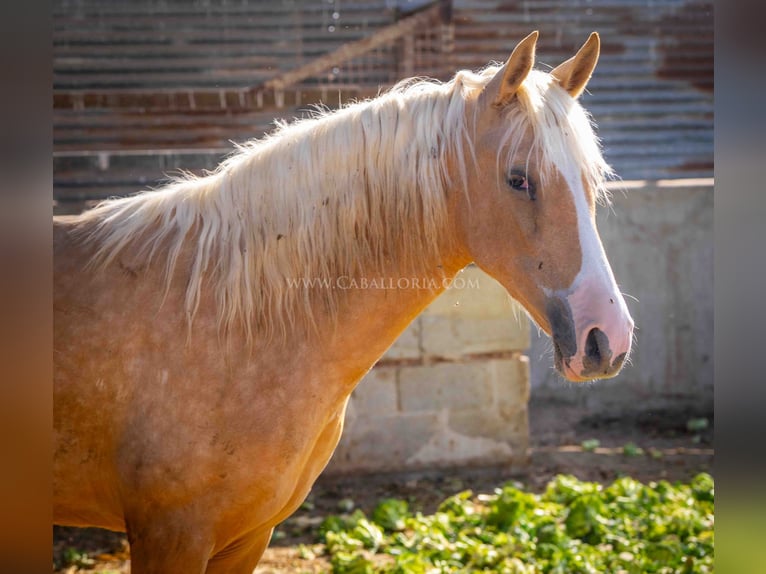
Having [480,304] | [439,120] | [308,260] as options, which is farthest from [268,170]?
[480,304]

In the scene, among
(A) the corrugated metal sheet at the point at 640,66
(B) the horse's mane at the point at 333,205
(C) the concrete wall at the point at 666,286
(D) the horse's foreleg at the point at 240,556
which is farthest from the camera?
(A) the corrugated metal sheet at the point at 640,66

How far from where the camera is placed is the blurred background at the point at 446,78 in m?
4.91

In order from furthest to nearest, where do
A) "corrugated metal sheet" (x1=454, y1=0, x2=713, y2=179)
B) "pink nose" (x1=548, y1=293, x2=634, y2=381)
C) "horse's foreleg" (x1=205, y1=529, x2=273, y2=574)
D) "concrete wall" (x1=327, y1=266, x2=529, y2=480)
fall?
"corrugated metal sheet" (x1=454, y1=0, x2=713, y2=179) < "concrete wall" (x1=327, y1=266, x2=529, y2=480) < "horse's foreleg" (x1=205, y1=529, x2=273, y2=574) < "pink nose" (x1=548, y1=293, x2=634, y2=381)

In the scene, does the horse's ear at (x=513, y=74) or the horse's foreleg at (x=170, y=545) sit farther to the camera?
the horse's foreleg at (x=170, y=545)

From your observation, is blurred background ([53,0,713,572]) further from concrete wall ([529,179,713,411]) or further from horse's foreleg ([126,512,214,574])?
horse's foreleg ([126,512,214,574])

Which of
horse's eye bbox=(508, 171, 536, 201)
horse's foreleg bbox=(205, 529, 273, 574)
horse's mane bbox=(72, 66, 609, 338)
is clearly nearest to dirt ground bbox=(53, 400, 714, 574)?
horse's foreleg bbox=(205, 529, 273, 574)

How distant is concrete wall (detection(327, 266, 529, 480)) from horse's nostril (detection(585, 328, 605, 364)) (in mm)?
2870

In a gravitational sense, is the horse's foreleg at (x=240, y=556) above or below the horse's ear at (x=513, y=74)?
below

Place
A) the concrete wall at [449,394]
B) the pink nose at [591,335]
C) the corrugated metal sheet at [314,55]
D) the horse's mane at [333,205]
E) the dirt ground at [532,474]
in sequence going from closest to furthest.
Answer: the pink nose at [591,335] < the horse's mane at [333,205] < the dirt ground at [532,474] < the concrete wall at [449,394] < the corrugated metal sheet at [314,55]

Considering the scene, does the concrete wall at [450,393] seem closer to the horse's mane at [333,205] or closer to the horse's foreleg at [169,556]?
the horse's mane at [333,205]

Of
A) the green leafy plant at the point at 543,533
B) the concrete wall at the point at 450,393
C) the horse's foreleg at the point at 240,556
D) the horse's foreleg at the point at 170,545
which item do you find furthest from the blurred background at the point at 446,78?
the horse's foreleg at the point at 170,545

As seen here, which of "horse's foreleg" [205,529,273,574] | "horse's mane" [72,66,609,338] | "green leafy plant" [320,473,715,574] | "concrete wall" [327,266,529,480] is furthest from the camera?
"concrete wall" [327,266,529,480]

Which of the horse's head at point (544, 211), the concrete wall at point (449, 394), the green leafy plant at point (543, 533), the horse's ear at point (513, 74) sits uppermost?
the horse's ear at point (513, 74)

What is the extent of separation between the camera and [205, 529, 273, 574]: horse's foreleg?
235 cm
